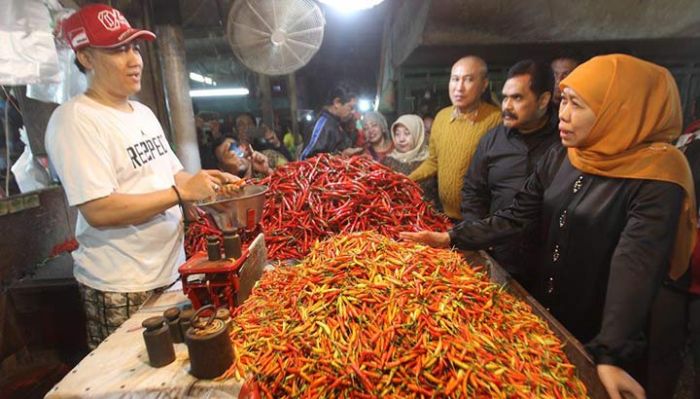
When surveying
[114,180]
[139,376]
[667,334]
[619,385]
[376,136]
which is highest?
[376,136]

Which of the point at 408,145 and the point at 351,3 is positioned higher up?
Answer: the point at 351,3

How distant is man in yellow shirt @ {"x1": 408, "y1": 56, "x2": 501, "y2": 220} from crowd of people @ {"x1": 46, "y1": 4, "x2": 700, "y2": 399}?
0.61 metres

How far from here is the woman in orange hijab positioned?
1.63 m

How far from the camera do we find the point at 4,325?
3342 mm

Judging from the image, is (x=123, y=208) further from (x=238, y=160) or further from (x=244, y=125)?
(x=244, y=125)

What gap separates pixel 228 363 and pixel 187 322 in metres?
0.32

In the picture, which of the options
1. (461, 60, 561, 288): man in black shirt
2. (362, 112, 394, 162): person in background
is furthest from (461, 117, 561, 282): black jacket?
(362, 112, 394, 162): person in background

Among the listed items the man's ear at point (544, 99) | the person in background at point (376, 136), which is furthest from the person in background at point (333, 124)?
the man's ear at point (544, 99)

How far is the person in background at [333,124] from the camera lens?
218 inches

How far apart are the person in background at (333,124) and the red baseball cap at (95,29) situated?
351 centimetres

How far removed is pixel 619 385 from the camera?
146 cm

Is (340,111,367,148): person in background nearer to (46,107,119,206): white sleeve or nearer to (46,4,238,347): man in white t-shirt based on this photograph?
(46,4,238,347): man in white t-shirt

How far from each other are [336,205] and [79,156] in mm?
1926

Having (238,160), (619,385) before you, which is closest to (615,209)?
(619,385)
